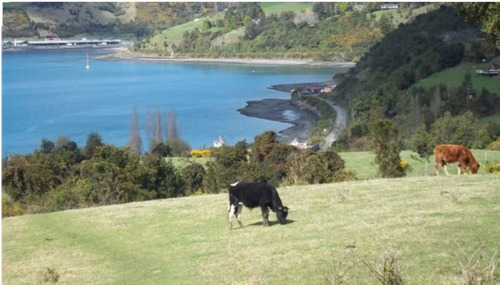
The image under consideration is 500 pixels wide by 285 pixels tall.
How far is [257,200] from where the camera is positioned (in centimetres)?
1324

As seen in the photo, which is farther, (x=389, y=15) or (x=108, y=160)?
(x=389, y=15)

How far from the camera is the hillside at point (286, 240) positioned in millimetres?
9703

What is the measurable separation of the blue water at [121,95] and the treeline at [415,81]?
11.1 metres

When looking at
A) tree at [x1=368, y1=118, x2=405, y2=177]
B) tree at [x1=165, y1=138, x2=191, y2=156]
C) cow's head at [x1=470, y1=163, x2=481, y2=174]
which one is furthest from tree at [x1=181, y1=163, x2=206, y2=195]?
tree at [x1=165, y1=138, x2=191, y2=156]

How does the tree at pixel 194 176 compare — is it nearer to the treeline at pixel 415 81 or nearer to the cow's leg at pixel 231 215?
the treeline at pixel 415 81

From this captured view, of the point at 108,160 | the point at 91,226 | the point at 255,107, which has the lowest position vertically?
the point at 255,107

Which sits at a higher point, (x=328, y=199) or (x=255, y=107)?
(x=328, y=199)

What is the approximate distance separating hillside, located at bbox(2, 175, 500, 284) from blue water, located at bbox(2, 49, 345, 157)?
53.5m

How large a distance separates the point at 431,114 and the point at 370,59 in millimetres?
38280

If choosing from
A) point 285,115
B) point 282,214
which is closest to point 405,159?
point 282,214

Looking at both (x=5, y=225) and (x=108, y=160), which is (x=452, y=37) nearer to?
(x=108, y=160)

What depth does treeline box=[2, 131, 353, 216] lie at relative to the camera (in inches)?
1114

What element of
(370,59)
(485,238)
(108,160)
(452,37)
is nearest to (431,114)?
(452,37)

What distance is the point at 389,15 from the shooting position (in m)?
138
